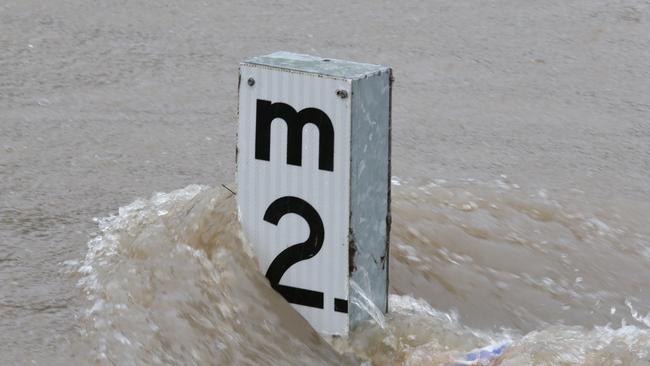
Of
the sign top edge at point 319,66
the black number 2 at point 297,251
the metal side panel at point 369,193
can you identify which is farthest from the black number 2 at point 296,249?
the sign top edge at point 319,66

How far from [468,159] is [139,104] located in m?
1.64

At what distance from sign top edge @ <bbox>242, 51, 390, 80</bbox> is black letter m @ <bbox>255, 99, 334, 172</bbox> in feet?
0.35

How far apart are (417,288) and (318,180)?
843 millimetres

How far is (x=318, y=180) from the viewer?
3.42m

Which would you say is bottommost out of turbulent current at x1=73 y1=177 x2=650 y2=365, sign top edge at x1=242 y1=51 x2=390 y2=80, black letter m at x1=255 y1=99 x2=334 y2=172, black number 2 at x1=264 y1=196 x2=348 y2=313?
turbulent current at x1=73 y1=177 x2=650 y2=365

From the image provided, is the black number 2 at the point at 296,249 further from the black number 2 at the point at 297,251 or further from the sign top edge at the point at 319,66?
the sign top edge at the point at 319,66

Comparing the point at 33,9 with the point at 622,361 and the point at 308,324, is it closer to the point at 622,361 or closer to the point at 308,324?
the point at 308,324

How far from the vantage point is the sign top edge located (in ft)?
11.0

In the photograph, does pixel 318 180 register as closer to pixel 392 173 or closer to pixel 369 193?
pixel 369 193

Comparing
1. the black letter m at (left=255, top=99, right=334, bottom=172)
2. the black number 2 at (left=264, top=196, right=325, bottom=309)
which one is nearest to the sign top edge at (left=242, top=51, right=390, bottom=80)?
the black letter m at (left=255, top=99, right=334, bottom=172)

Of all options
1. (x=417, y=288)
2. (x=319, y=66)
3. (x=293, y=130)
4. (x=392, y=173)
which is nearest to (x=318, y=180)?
(x=293, y=130)

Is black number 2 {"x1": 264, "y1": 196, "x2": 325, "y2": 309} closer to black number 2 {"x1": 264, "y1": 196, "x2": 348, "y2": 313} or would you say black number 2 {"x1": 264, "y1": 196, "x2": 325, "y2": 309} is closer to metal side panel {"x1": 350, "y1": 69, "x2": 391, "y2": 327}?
black number 2 {"x1": 264, "y1": 196, "x2": 348, "y2": 313}

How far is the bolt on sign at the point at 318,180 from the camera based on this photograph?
132 inches

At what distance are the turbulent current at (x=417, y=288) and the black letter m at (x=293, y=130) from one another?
35 centimetres
